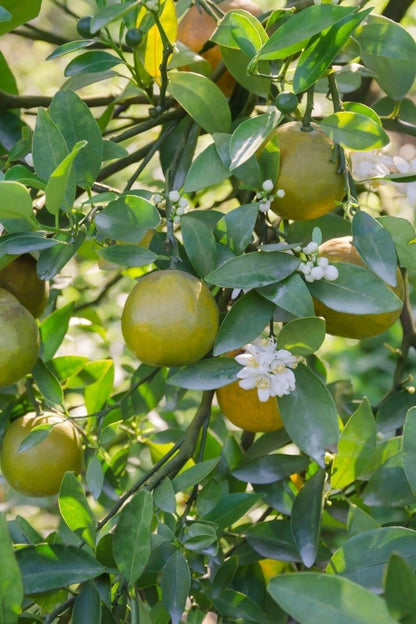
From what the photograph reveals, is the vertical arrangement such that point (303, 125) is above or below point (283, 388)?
above

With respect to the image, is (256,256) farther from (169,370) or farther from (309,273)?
(169,370)

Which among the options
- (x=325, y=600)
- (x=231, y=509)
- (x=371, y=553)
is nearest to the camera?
(x=325, y=600)

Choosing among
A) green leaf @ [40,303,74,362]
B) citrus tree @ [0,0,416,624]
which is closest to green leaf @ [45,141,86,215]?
citrus tree @ [0,0,416,624]

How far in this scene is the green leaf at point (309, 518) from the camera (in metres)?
0.63

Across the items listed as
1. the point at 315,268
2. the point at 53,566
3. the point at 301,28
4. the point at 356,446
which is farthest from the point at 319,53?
the point at 53,566

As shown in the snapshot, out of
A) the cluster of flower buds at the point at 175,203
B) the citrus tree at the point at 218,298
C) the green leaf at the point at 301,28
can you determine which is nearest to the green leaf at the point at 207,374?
the citrus tree at the point at 218,298

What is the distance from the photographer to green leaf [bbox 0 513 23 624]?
18.5 inches

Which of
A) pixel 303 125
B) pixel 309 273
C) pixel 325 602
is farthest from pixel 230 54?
pixel 325 602

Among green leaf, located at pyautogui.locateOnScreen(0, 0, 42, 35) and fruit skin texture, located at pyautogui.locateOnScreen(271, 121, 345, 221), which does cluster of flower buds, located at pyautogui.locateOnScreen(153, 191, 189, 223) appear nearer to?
fruit skin texture, located at pyautogui.locateOnScreen(271, 121, 345, 221)

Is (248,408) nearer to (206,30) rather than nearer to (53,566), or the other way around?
(53,566)

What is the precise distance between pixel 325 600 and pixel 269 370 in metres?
0.21

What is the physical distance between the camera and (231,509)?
2.05 feet

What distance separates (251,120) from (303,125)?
8cm

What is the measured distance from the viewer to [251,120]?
0.56 m
